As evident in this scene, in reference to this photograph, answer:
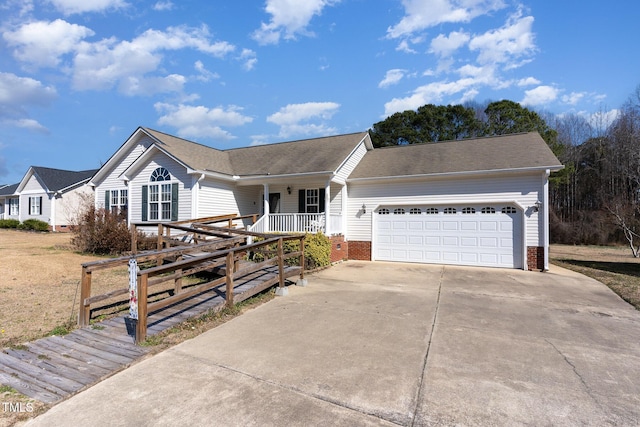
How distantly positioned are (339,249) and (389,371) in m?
9.67

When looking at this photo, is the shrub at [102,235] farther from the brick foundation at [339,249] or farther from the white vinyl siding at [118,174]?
the brick foundation at [339,249]

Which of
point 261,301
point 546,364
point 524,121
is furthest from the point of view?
point 524,121

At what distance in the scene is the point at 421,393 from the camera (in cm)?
323

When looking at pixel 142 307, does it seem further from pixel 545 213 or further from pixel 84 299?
pixel 545 213

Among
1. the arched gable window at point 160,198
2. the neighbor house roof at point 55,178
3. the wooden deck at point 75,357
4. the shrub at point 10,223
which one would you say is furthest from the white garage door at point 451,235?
the shrub at point 10,223

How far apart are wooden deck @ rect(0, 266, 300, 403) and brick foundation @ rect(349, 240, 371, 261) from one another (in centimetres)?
887

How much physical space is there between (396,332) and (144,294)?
11.9 ft

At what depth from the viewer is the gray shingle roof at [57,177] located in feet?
86.3

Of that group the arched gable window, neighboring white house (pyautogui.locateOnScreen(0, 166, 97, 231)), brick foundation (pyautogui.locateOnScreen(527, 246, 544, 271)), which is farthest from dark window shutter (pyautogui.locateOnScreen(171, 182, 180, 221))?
neighboring white house (pyautogui.locateOnScreen(0, 166, 97, 231))

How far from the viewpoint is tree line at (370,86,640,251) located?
24594 millimetres

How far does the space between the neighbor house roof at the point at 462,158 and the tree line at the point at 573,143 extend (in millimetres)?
14579

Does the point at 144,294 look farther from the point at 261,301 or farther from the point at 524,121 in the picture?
the point at 524,121

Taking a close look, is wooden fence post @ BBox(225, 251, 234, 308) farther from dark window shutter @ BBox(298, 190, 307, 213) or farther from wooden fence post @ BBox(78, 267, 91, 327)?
dark window shutter @ BBox(298, 190, 307, 213)

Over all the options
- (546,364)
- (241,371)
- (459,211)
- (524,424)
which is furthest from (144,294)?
(459,211)
